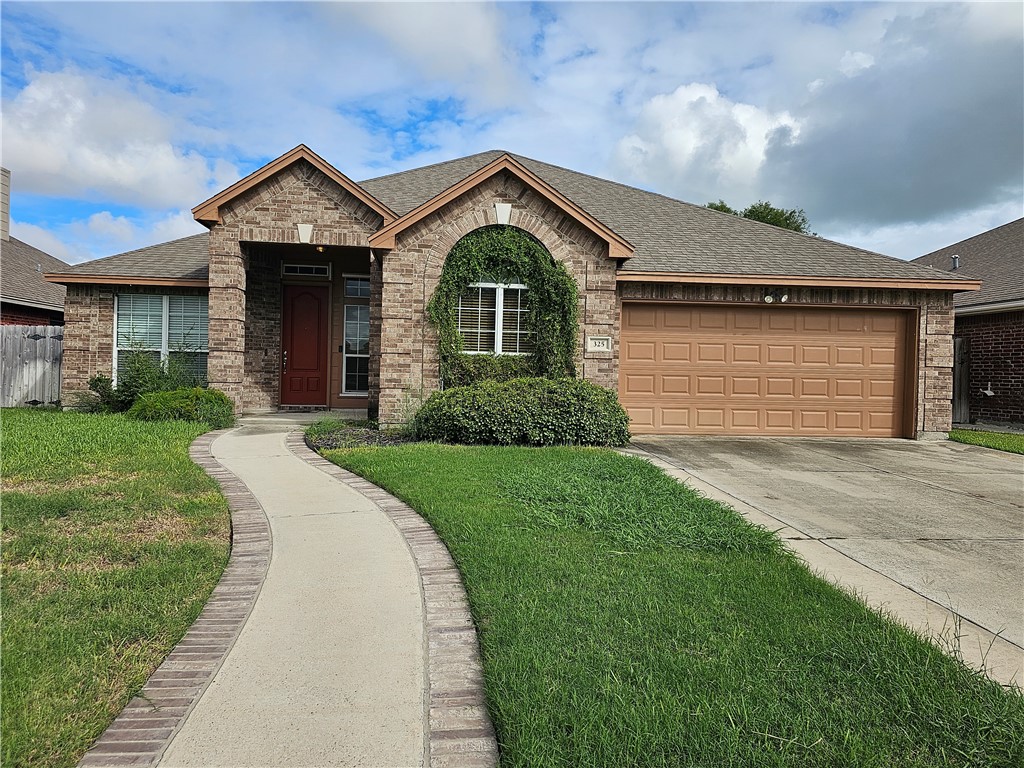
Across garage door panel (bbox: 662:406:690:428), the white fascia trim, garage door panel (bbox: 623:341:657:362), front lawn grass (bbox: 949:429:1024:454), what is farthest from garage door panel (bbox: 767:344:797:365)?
the white fascia trim

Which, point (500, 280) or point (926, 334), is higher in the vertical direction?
point (500, 280)

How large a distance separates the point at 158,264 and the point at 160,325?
4.31 feet

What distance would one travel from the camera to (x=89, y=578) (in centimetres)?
397

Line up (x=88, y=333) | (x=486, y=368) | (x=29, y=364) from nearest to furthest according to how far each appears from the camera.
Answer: (x=486, y=368) → (x=88, y=333) → (x=29, y=364)

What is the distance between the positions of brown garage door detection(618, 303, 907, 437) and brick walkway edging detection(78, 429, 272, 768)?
844cm

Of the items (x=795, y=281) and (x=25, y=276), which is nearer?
(x=795, y=281)

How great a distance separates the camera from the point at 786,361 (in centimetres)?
1230

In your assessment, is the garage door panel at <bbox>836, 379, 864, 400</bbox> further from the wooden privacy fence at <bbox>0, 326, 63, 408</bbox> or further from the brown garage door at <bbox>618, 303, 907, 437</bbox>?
the wooden privacy fence at <bbox>0, 326, 63, 408</bbox>

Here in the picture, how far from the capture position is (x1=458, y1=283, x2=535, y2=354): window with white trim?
442 inches

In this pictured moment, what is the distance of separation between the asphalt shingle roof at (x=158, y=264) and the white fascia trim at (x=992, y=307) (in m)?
15.9

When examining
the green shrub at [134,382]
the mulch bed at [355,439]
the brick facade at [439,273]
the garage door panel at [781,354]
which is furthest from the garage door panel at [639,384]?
the green shrub at [134,382]

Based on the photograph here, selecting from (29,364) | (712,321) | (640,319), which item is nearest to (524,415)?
(640,319)

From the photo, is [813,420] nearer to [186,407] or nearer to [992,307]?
[992,307]

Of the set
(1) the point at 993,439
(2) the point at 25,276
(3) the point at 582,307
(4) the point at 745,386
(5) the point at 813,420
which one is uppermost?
(2) the point at 25,276
